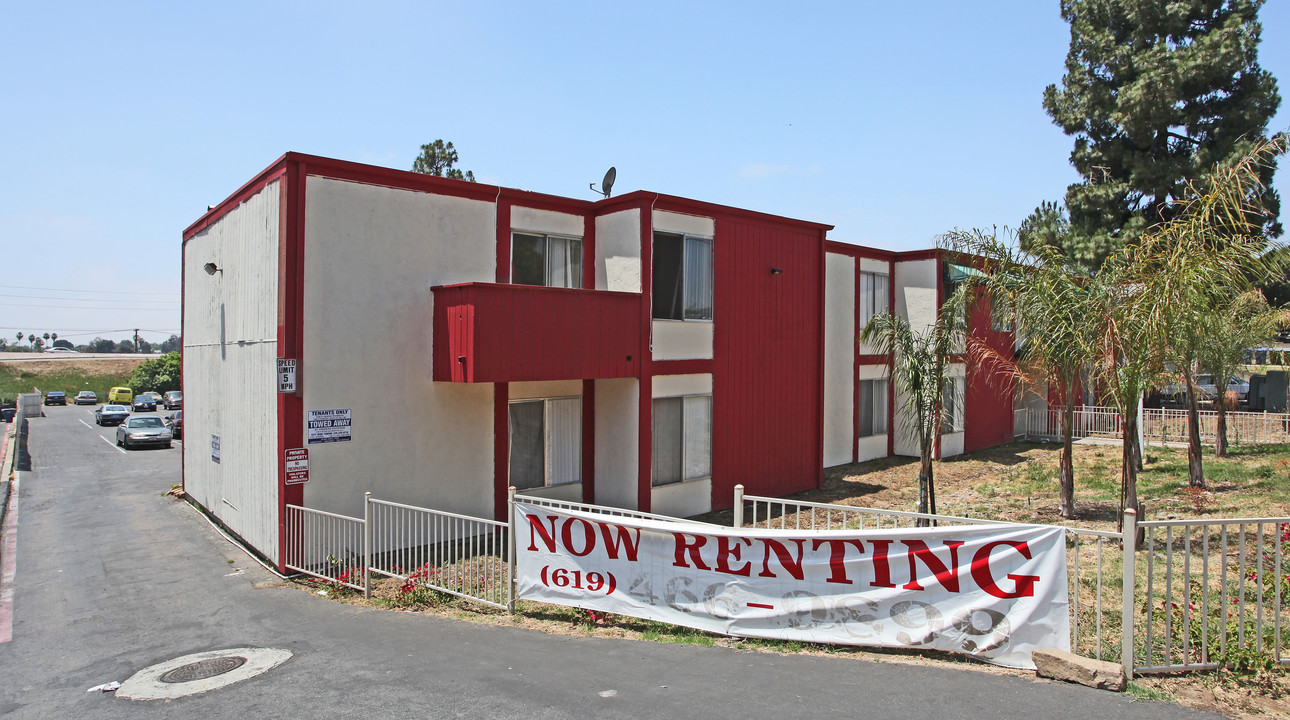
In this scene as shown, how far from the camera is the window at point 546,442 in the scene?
1277 centimetres

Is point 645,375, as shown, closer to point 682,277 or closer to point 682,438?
point 682,438

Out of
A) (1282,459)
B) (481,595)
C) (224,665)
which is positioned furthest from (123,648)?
(1282,459)

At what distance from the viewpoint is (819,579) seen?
21.5ft

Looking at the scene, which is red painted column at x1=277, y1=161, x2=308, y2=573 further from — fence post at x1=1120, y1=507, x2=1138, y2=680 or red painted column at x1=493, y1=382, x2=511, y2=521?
fence post at x1=1120, y1=507, x2=1138, y2=680

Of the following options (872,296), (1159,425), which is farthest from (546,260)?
(1159,425)

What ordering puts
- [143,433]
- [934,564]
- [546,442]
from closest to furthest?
[934,564] → [546,442] → [143,433]

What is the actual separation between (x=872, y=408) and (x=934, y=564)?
14.6 meters

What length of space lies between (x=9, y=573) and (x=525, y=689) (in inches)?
389

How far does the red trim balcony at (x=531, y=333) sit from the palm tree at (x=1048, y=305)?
5487mm

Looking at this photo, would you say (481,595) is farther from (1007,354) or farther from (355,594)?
(1007,354)

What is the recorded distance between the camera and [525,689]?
591 centimetres

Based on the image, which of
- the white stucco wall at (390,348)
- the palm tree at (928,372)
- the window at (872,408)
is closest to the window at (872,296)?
the window at (872,408)

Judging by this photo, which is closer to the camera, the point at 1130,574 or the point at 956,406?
the point at 1130,574

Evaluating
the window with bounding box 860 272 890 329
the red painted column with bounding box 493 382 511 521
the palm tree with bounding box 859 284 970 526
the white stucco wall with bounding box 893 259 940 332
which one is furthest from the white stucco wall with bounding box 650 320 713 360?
the white stucco wall with bounding box 893 259 940 332
